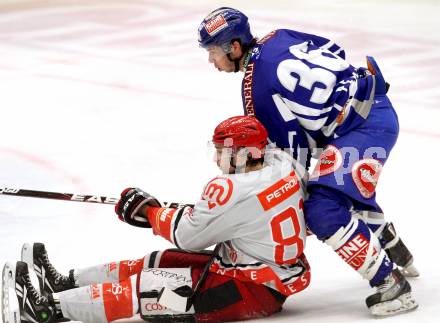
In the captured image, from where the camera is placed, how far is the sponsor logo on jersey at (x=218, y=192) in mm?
3666

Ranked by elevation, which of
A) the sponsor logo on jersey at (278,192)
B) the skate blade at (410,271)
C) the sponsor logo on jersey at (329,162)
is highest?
the sponsor logo on jersey at (329,162)

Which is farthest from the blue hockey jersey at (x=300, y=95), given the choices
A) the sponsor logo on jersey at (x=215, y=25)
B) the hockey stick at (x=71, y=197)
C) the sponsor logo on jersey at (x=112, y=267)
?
the sponsor logo on jersey at (x=112, y=267)

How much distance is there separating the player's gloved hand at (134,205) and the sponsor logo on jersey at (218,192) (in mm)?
296

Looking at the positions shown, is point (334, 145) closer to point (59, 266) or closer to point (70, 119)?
point (59, 266)

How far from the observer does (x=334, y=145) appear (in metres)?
3.97

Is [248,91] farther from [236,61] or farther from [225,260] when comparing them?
[225,260]

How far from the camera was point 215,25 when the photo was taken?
4020 millimetres

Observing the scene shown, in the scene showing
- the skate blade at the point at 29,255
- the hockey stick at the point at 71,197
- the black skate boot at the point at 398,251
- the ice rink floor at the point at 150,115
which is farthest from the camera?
the ice rink floor at the point at 150,115

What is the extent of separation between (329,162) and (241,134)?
0.39 meters

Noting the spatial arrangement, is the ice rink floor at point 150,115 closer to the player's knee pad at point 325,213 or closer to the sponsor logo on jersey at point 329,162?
the player's knee pad at point 325,213

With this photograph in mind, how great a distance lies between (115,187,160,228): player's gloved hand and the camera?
3883 mm

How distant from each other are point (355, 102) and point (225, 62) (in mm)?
527

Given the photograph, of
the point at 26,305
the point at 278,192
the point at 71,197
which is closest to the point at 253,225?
the point at 278,192

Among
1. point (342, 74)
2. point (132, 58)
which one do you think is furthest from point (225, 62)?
point (132, 58)
